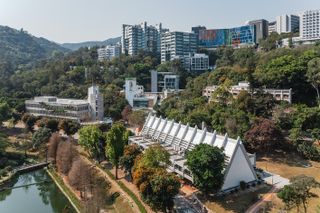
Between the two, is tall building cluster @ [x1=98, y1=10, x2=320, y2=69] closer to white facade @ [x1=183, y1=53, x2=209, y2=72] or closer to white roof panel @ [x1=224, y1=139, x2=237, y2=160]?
white facade @ [x1=183, y1=53, x2=209, y2=72]

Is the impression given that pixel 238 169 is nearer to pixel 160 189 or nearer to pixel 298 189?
pixel 298 189

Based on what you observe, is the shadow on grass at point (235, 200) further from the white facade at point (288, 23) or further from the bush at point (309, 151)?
the white facade at point (288, 23)

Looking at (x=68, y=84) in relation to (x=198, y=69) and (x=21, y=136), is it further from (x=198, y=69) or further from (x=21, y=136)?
(x=198, y=69)

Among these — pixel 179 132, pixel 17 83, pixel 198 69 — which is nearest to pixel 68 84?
pixel 17 83

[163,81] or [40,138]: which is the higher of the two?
[163,81]

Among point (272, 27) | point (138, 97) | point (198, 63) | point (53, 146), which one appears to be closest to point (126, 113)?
point (138, 97)

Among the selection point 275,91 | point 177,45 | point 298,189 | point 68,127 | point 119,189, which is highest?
point 177,45
